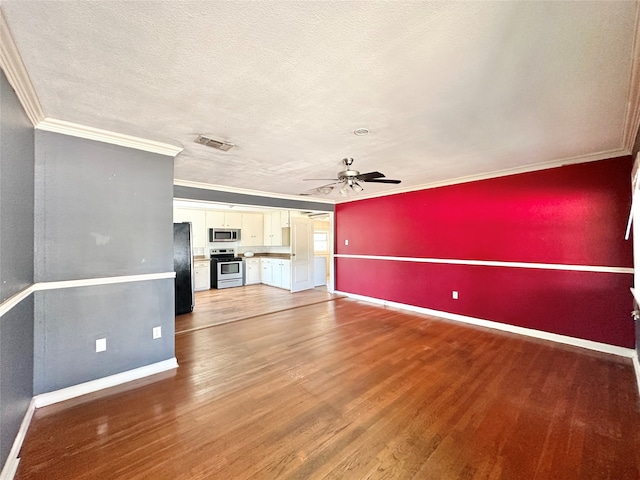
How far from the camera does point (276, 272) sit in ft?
25.4

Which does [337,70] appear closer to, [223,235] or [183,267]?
[183,267]

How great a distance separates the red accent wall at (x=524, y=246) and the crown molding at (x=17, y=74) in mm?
4916

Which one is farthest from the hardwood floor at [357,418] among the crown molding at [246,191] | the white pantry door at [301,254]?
the white pantry door at [301,254]

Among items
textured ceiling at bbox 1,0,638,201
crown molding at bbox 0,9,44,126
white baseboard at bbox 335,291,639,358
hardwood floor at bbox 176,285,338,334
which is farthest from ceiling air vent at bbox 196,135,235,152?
white baseboard at bbox 335,291,639,358

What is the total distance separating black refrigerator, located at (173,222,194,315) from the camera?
15.9 ft

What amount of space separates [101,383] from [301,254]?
16.5 feet

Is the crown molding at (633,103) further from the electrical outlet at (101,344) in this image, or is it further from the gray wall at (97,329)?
the electrical outlet at (101,344)

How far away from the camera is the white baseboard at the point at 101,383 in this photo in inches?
87.0

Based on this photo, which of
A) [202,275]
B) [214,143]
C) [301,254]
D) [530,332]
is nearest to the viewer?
[214,143]

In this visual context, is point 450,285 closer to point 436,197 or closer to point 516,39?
point 436,197

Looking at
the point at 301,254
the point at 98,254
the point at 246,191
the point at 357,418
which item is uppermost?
the point at 246,191

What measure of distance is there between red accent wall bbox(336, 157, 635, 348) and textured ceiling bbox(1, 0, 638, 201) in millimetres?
775

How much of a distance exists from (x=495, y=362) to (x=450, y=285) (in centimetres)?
173

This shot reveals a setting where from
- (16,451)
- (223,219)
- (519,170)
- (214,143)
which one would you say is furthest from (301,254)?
(16,451)
